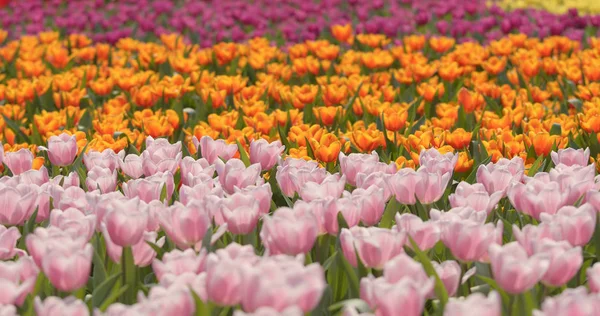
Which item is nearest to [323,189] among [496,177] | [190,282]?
[496,177]

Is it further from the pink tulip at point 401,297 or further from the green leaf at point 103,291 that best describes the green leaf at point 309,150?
the pink tulip at point 401,297

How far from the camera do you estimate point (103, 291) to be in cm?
219

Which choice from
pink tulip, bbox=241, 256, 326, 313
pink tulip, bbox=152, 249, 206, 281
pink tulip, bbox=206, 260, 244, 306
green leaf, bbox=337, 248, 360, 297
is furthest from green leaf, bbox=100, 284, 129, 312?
green leaf, bbox=337, 248, 360, 297

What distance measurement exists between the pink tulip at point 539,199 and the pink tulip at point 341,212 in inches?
20.6

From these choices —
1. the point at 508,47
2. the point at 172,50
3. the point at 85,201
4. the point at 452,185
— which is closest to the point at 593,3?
the point at 508,47

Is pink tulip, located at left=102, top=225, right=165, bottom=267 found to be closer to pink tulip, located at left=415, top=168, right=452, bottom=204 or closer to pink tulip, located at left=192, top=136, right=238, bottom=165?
pink tulip, located at left=415, top=168, right=452, bottom=204

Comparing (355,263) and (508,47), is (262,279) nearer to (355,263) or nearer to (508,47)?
(355,263)

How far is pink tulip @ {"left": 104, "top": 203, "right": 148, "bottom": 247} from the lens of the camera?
2.23 meters

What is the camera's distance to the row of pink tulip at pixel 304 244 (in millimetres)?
1831

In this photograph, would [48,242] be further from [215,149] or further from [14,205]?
[215,149]

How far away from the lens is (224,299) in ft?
6.18

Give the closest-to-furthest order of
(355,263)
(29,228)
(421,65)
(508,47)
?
(355,263) < (29,228) < (421,65) < (508,47)

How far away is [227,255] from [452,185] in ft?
5.53

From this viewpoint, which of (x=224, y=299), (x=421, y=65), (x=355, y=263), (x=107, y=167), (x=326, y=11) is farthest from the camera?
(x=326, y=11)
